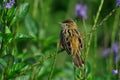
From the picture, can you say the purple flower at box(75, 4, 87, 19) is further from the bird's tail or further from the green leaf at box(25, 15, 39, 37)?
the bird's tail

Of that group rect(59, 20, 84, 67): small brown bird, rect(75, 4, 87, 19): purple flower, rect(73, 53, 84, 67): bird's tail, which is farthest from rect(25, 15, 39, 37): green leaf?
rect(73, 53, 84, 67): bird's tail

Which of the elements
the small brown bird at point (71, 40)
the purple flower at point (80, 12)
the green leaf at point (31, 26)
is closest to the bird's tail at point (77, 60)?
the small brown bird at point (71, 40)

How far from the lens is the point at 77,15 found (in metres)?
5.75

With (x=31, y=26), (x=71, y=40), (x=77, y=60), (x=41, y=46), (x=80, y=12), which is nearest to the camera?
(x=77, y=60)

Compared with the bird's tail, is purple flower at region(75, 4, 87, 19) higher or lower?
higher

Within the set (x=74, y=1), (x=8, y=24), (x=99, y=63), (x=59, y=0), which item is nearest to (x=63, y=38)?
(x=8, y=24)

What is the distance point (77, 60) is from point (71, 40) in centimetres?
45

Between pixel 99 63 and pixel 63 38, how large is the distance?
132 inches

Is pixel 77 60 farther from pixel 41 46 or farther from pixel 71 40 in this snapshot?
pixel 41 46

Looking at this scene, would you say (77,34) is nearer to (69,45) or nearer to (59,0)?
(69,45)

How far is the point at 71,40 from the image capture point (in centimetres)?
406

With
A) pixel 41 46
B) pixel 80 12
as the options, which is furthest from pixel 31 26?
pixel 80 12

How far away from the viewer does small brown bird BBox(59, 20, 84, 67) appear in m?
3.91

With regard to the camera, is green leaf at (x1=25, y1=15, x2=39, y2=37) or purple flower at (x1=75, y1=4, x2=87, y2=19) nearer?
green leaf at (x1=25, y1=15, x2=39, y2=37)
